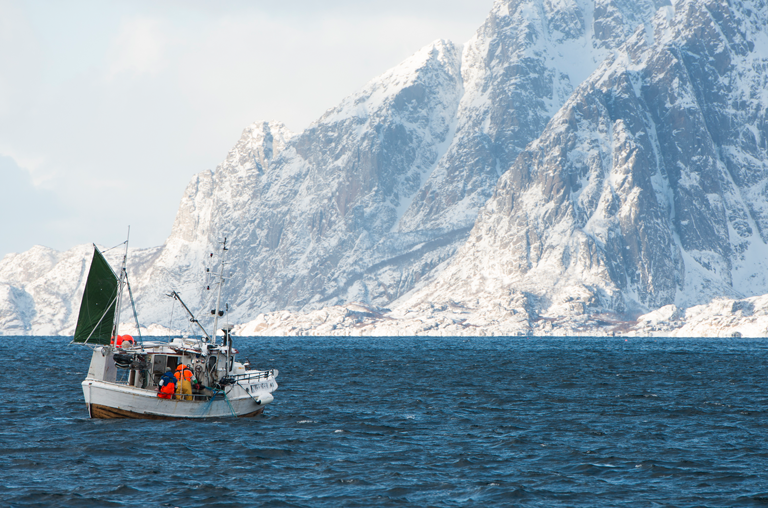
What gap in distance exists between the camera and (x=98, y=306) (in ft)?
203

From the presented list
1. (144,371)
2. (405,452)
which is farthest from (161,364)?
(405,452)

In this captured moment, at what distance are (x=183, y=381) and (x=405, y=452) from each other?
18.7 meters

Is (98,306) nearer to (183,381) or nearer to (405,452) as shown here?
(183,381)

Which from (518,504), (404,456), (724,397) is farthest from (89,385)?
(724,397)

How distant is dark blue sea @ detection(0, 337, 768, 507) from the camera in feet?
134

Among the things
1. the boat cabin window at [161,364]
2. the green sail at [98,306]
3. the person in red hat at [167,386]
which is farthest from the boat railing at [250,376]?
the green sail at [98,306]

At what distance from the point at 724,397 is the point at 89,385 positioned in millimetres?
58893

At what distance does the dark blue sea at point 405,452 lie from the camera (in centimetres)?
4072

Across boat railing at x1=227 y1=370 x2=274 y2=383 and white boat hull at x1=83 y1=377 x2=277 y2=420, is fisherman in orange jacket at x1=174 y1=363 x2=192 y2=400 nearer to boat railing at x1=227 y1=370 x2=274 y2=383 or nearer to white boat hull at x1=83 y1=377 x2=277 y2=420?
white boat hull at x1=83 y1=377 x2=277 y2=420

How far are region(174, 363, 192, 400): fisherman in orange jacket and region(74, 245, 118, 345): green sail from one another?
19.0 ft

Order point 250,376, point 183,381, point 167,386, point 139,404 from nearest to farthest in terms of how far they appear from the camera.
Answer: point 139,404 → point 167,386 → point 183,381 → point 250,376

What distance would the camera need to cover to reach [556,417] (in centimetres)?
6688

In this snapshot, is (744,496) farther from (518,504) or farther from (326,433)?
(326,433)

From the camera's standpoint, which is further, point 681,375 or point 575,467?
point 681,375
